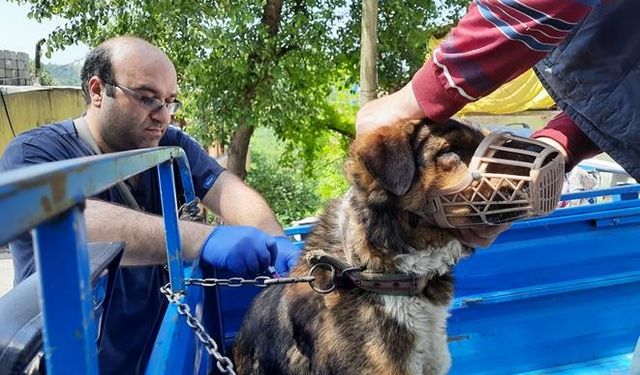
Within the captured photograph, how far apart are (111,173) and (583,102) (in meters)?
1.61

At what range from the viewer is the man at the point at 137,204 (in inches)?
87.5

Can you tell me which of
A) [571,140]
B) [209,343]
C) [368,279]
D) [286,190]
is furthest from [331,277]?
[286,190]

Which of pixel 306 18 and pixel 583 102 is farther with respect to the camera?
pixel 306 18

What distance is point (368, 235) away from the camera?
6.46 feet

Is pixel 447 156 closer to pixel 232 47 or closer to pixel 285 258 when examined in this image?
pixel 285 258

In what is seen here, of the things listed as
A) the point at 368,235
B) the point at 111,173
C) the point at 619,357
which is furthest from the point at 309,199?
the point at 111,173

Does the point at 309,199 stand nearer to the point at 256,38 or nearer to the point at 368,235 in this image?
the point at 256,38

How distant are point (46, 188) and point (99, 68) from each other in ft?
8.10

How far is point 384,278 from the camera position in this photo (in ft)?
6.28

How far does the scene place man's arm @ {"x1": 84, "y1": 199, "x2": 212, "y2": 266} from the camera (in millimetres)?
2111

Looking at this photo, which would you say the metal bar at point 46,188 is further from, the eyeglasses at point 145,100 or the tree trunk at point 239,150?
the tree trunk at point 239,150

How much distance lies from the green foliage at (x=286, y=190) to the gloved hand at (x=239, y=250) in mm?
8538

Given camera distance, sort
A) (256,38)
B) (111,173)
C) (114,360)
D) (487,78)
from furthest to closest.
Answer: (256,38), (114,360), (487,78), (111,173)

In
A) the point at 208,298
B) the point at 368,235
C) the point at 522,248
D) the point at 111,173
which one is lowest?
the point at 208,298
